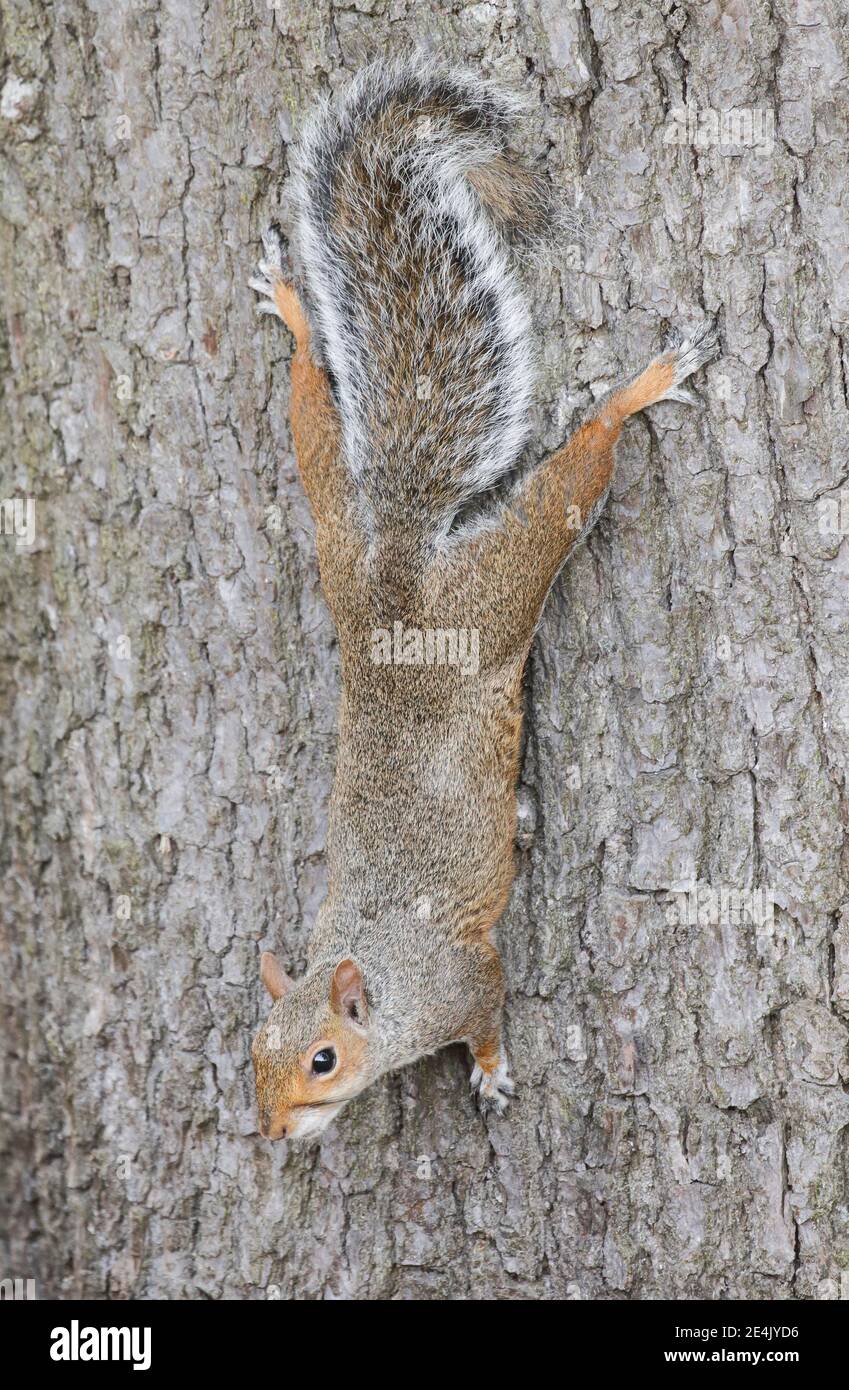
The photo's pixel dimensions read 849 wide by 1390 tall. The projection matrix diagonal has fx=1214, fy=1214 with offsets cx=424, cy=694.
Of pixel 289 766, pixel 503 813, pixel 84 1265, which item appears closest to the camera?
pixel 503 813

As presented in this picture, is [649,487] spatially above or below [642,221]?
below

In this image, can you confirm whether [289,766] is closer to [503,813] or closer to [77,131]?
[503,813]

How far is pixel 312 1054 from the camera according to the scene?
2199 mm

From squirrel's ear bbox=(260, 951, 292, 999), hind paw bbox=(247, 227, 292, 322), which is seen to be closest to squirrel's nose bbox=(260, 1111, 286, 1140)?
squirrel's ear bbox=(260, 951, 292, 999)

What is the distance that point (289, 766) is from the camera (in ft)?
8.42

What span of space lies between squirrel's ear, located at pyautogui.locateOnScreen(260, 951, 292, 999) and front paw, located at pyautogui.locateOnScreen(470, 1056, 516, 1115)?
45 cm

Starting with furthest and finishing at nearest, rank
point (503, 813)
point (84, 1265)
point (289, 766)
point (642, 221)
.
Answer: point (84, 1265) → point (289, 766) → point (503, 813) → point (642, 221)

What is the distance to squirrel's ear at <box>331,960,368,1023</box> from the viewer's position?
A: 2.18 meters

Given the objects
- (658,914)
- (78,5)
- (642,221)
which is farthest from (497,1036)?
(78,5)

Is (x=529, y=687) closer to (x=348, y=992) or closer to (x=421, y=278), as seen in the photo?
(x=348, y=992)

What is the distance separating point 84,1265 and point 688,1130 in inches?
57.4

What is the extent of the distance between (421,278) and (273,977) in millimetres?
1377

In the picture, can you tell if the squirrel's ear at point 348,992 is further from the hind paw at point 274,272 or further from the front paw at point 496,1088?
the hind paw at point 274,272

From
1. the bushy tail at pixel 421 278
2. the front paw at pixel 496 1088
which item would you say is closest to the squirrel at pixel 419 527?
the bushy tail at pixel 421 278
